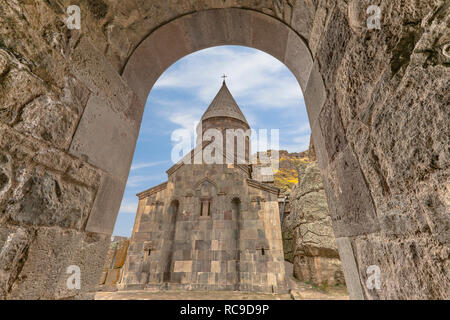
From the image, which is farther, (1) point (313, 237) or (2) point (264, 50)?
(1) point (313, 237)

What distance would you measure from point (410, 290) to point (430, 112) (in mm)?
746

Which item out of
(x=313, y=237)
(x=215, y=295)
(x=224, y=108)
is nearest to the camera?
(x=215, y=295)

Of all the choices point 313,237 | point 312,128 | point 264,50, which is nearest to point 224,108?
point 313,237

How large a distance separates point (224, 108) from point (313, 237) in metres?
10.6

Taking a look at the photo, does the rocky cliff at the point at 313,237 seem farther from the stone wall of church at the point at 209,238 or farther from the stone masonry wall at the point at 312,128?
the stone masonry wall at the point at 312,128

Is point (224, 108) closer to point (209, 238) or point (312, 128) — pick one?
point (209, 238)

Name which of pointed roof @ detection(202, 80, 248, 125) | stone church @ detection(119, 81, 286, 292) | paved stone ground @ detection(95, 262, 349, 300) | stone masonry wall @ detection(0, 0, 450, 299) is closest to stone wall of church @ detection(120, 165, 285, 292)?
stone church @ detection(119, 81, 286, 292)

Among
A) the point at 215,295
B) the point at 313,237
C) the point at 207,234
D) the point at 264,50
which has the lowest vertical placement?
the point at 215,295

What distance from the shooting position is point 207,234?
7621mm

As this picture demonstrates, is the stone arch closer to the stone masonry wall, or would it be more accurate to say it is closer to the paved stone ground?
the stone masonry wall

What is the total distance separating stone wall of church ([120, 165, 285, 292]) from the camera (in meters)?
6.93

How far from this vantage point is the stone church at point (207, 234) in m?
6.94
